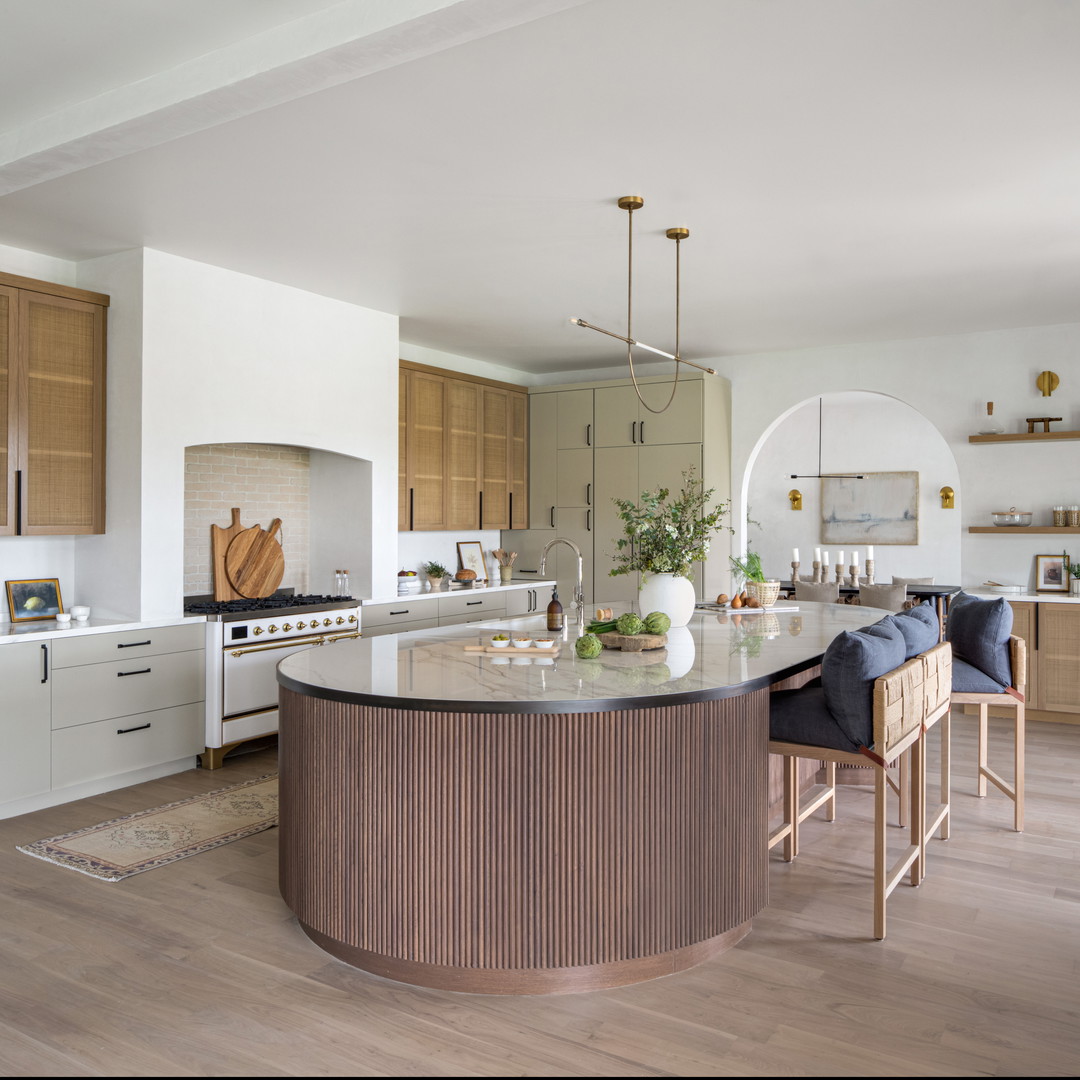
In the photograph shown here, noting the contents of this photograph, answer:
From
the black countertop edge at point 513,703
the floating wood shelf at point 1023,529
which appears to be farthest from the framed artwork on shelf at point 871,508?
the black countertop edge at point 513,703

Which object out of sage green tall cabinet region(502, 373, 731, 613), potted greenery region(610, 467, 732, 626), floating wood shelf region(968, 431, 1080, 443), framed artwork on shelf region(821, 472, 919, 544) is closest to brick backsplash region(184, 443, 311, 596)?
sage green tall cabinet region(502, 373, 731, 613)

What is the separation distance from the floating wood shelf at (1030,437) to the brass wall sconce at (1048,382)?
0.98ft

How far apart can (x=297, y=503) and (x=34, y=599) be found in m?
1.90

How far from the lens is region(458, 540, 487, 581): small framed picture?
7.75 m

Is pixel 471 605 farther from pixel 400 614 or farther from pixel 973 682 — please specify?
pixel 973 682

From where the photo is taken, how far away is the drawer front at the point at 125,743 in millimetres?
4406

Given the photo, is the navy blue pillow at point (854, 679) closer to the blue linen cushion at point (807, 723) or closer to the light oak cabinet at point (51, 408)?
the blue linen cushion at point (807, 723)

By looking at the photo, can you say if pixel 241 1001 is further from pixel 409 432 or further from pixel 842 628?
pixel 409 432

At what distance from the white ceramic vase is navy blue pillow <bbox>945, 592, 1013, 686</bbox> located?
48.1 inches

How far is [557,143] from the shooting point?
138 inches

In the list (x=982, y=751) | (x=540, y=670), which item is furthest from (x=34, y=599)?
(x=982, y=751)

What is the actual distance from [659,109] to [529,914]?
8.61 ft

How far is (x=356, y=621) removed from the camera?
19.0ft

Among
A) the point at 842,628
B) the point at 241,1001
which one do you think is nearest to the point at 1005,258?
the point at 842,628
